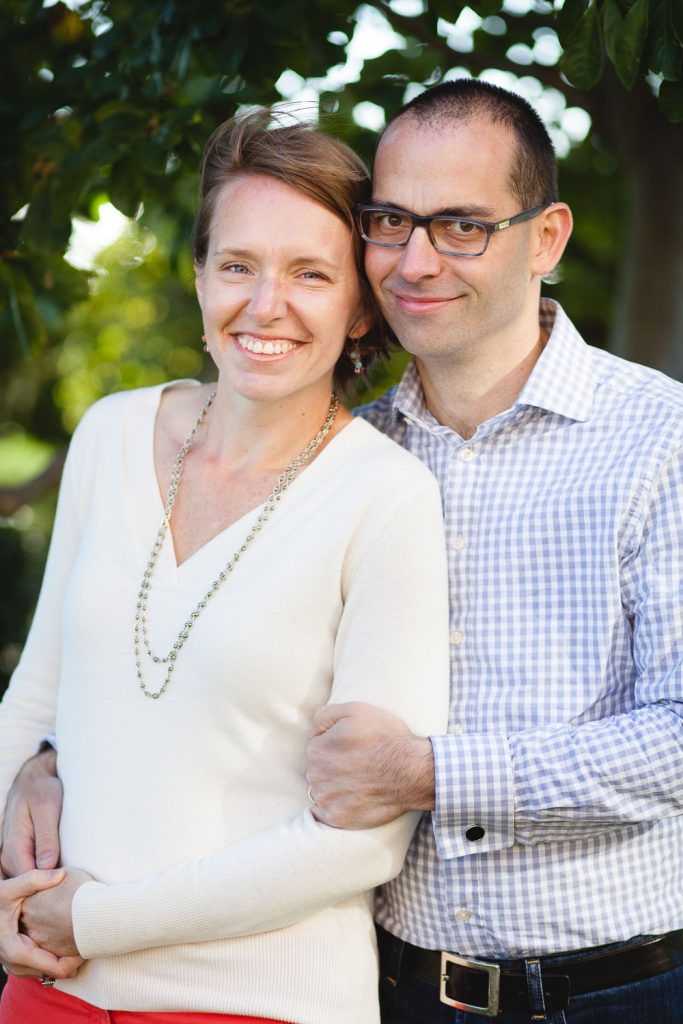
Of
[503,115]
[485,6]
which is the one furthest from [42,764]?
[485,6]

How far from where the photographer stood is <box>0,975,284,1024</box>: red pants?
6.45 ft

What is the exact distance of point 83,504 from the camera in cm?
245

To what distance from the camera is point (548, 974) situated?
2.07m

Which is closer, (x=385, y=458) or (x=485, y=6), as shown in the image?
(x=385, y=458)

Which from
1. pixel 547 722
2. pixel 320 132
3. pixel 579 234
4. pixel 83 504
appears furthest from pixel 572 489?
pixel 579 234

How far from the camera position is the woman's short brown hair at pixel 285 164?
2213 millimetres

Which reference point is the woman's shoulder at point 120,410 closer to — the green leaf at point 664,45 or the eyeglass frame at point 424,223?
the eyeglass frame at point 424,223

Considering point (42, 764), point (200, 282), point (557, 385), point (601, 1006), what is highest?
point (200, 282)

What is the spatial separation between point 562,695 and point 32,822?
1151mm

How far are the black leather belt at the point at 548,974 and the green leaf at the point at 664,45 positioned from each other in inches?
70.0

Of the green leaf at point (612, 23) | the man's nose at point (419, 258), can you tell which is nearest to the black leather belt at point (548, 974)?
the man's nose at point (419, 258)

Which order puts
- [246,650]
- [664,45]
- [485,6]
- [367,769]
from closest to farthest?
[367,769], [246,650], [664,45], [485,6]

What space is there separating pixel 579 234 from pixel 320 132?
4.47 meters

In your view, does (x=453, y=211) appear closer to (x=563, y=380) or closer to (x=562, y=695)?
(x=563, y=380)
